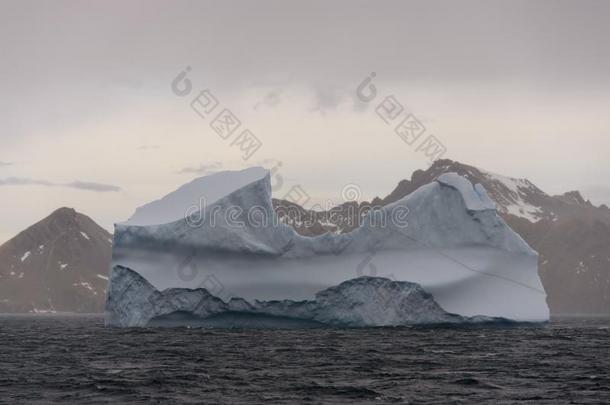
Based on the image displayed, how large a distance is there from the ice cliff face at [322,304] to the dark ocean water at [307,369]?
1.55m

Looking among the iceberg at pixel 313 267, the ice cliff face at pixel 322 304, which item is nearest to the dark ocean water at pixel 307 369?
the ice cliff face at pixel 322 304

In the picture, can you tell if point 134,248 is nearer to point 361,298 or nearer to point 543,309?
point 361,298

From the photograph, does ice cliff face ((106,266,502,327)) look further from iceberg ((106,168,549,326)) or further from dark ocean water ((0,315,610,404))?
dark ocean water ((0,315,610,404))

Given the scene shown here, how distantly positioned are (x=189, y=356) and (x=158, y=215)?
579 inches

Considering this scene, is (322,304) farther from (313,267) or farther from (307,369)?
(307,369)

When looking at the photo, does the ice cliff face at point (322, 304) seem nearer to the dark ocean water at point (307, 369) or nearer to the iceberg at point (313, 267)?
the iceberg at point (313, 267)

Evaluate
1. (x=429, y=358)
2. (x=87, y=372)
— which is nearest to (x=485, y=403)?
(x=429, y=358)

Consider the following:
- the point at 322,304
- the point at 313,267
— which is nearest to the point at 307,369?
the point at 322,304

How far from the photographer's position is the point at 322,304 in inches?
1683

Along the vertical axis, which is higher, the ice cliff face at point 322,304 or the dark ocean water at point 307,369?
the ice cliff face at point 322,304

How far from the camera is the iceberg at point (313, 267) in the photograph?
42.5m

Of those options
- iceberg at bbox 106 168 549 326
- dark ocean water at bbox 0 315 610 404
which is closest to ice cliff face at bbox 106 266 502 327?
iceberg at bbox 106 168 549 326

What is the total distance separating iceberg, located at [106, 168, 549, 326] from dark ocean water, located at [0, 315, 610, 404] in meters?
1.80

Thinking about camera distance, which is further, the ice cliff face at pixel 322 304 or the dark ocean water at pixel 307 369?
the ice cliff face at pixel 322 304
